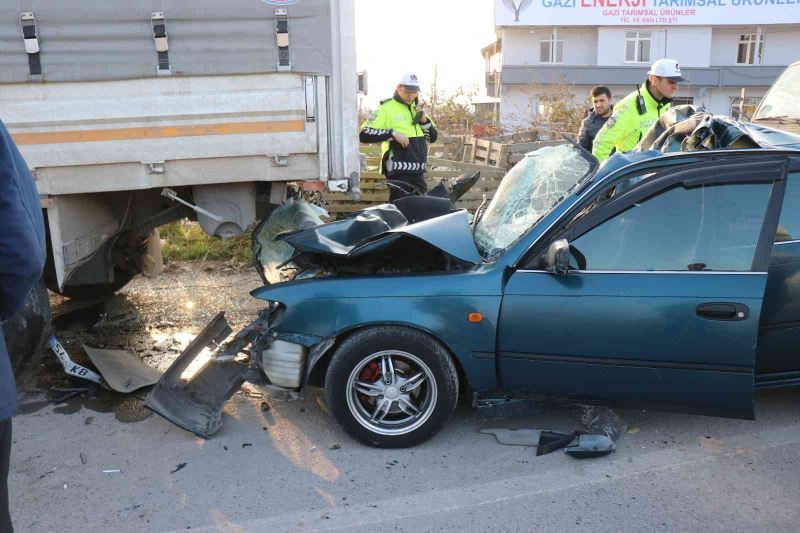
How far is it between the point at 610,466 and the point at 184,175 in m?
3.25

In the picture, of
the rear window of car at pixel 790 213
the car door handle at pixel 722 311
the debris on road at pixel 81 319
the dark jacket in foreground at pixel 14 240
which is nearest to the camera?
the dark jacket in foreground at pixel 14 240

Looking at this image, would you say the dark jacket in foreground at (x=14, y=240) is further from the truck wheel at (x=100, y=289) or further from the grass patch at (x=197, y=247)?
the grass patch at (x=197, y=247)

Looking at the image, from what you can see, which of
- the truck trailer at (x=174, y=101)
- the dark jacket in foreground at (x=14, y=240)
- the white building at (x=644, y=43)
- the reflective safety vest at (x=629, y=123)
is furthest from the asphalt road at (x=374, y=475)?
the white building at (x=644, y=43)

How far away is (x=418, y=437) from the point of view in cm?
387

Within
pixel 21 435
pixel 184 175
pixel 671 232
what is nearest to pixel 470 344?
pixel 671 232

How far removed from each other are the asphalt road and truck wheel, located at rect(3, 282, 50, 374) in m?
0.38

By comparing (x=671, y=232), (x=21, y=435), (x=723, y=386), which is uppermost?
(x=671, y=232)

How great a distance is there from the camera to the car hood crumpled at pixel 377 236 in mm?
3858

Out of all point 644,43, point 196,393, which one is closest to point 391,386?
point 196,393

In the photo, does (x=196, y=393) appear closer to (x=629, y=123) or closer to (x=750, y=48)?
(x=629, y=123)

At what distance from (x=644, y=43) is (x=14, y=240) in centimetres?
4581

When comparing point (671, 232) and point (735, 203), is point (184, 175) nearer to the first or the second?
point (671, 232)

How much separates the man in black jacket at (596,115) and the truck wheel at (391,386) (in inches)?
180

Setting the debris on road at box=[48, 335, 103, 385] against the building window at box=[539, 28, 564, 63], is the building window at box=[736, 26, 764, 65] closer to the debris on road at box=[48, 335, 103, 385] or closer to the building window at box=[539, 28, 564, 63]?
the building window at box=[539, 28, 564, 63]
